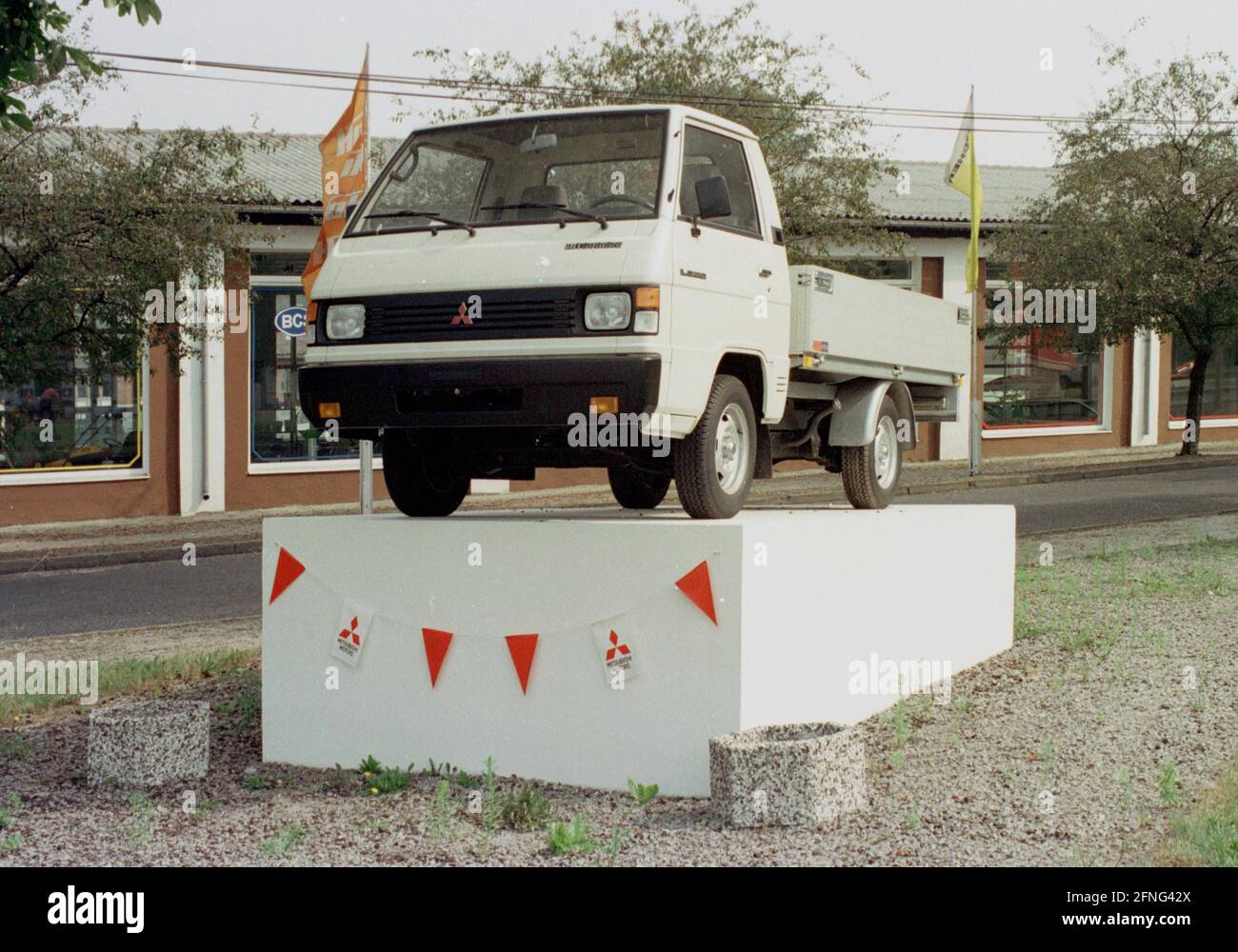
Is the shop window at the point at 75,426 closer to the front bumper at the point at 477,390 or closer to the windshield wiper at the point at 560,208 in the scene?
the front bumper at the point at 477,390

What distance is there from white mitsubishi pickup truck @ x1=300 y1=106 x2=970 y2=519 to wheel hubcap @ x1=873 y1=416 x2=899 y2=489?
74 centimetres

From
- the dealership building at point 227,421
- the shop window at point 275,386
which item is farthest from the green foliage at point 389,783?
the shop window at point 275,386

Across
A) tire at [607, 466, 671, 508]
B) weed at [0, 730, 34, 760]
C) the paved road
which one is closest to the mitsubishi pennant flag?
the paved road

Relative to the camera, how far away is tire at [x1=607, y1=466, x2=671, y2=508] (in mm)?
9484

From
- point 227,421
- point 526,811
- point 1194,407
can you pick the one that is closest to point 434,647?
point 526,811

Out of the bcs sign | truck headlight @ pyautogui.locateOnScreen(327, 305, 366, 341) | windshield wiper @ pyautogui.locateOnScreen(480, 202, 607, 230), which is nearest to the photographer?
windshield wiper @ pyautogui.locateOnScreen(480, 202, 607, 230)

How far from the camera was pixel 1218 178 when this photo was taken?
83.7 ft

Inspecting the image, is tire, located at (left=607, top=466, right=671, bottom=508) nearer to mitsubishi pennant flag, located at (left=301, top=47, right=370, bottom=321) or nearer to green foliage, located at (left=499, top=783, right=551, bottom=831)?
green foliage, located at (left=499, top=783, right=551, bottom=831)

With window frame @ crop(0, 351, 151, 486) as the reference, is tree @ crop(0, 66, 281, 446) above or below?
above

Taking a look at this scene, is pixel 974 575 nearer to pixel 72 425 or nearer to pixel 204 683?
pixel 204 683

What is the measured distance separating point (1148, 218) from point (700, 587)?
21.7 metres

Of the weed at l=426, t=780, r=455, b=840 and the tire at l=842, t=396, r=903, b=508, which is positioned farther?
the tire at l=842, t=396, r=903, b=508

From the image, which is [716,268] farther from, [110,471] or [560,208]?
[110,471]
